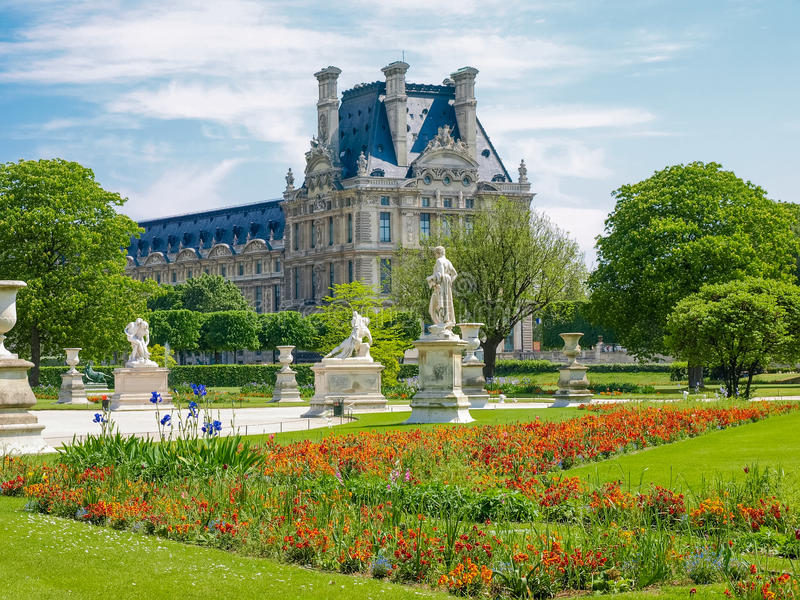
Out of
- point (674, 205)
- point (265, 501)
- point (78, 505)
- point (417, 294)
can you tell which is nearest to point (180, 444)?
point (78, 505)

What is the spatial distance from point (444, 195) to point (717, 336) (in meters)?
68.4

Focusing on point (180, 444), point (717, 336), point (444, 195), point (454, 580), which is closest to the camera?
point (454, 580)

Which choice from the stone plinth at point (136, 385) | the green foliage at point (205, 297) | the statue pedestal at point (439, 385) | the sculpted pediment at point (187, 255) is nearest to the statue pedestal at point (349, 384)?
the statue pedestal at point (439, 385)

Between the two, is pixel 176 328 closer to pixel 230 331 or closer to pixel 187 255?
pixel 230 331

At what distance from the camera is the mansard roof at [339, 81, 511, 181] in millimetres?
99500

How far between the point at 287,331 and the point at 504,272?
32.4 metres

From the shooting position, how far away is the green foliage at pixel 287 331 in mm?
84562

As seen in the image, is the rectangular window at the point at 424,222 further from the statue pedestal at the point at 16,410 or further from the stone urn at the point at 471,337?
the statue pedestal at the point at 16,410

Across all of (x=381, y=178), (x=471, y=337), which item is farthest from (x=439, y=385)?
(x=381, y=178)

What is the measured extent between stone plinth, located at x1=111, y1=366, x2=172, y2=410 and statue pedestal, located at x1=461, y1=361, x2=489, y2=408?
1083 centimetres

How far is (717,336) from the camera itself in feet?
103

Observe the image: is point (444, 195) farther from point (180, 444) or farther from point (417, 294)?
point (180, 444)

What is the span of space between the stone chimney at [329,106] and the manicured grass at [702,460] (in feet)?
277

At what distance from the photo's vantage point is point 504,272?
5622cm
